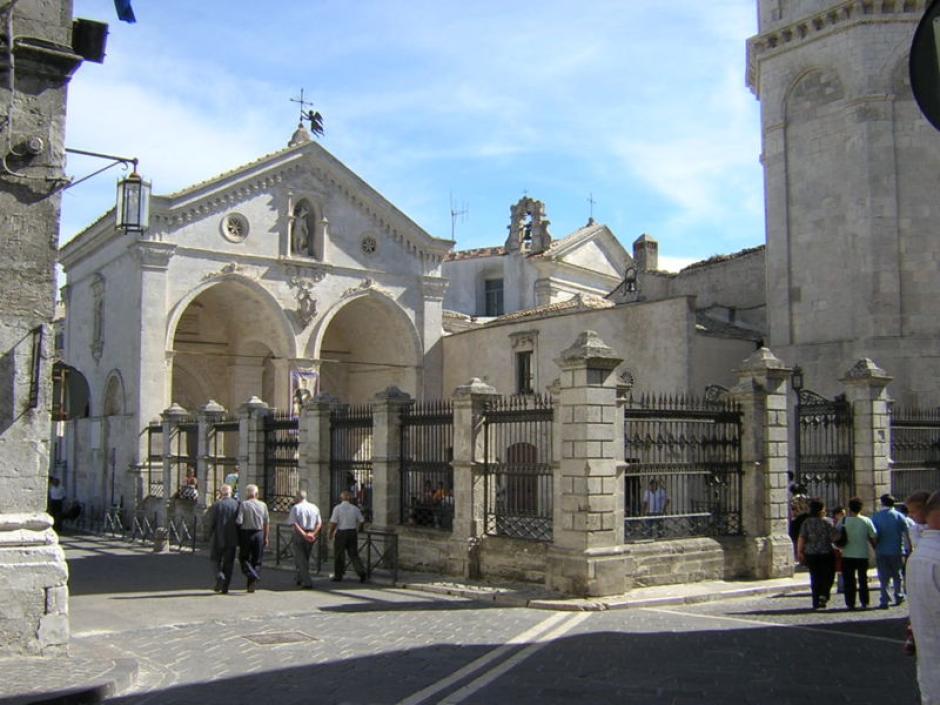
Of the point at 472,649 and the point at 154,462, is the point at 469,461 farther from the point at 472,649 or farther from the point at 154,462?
the point at 154,462

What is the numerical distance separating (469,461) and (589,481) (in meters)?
2.51

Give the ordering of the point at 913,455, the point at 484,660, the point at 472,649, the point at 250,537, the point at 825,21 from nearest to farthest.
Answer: the point at 484,660 < the point at 472,649 < the point at 250,537 < the point at 913,455 < the point at 825,21

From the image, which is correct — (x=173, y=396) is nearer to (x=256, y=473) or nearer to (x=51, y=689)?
(x=256, y=473)

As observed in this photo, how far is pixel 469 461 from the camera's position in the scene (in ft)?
51.4

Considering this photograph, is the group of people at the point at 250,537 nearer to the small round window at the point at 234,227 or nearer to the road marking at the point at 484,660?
the road marking at the point at 484,660

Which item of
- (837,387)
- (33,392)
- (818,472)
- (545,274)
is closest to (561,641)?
(33,392)

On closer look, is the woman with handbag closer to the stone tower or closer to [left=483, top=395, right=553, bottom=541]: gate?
[left=483, top=395, right=553, bottom=541]: gate

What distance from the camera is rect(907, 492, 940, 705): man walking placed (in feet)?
15.7

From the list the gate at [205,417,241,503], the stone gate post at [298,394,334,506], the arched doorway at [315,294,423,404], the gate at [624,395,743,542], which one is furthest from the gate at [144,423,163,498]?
the gate at [624,395,743,542]

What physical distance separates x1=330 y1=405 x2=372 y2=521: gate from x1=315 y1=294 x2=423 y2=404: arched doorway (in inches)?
555

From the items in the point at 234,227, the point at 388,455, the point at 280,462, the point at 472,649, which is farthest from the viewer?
the point at 234,227

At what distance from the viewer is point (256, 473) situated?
21312 millimetres

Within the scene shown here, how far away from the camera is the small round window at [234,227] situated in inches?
1201

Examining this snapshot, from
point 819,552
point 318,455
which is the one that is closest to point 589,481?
point 819,552
